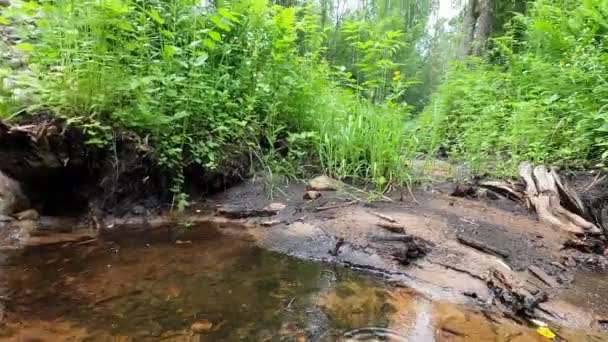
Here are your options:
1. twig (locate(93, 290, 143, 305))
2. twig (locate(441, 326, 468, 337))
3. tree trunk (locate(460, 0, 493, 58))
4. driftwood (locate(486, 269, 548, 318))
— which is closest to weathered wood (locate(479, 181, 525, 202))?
driftwood (locate(486, 269, 548, 318))

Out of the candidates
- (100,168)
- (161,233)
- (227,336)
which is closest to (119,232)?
(161,233)

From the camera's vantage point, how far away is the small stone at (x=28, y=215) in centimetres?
257

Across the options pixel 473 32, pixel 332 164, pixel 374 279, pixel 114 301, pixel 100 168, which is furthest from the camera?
pixel 473 32

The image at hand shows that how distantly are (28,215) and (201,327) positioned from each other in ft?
5.87

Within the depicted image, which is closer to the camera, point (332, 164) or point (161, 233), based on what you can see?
point (161, 233)

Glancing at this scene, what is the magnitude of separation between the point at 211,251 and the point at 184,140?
1.03 meters

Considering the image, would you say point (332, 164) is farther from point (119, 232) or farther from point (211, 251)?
point (119, 232)

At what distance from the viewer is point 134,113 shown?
2795 mm

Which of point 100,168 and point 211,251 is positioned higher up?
point 100,168

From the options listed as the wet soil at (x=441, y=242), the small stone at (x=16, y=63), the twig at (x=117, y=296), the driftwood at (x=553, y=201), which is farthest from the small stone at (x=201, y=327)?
the small stone at (x=16, y=63)

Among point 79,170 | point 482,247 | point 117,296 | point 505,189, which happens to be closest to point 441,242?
point 482,247

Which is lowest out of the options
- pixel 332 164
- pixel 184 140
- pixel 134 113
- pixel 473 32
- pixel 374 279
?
pixel 374 279

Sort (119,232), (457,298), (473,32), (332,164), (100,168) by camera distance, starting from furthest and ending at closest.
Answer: (473,32) → (332,164) → (100,168) → (119,232) → (457,298)

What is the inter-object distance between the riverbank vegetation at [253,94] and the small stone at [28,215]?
62 cm
